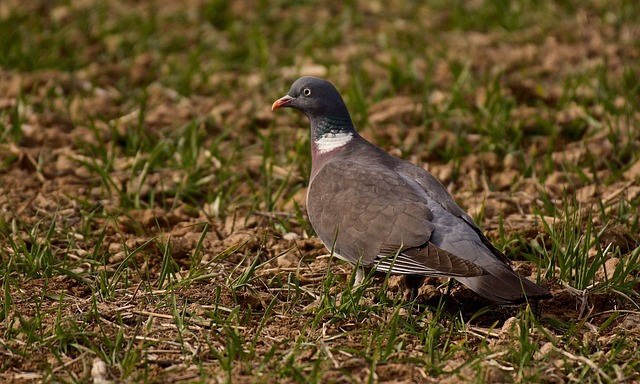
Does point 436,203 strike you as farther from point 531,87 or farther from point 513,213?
point 531,87

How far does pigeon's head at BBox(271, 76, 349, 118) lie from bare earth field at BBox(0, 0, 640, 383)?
1.72 ft

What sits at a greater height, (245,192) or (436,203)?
(436,203)

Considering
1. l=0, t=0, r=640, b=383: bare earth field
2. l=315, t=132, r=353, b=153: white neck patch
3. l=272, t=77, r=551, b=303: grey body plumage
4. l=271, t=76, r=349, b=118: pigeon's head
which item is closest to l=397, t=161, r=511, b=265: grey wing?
l=272, t=77, r=551, b=303: grey body plumage

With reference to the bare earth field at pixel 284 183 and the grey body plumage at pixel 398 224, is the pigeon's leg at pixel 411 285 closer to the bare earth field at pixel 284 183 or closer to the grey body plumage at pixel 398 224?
the bare earth field at pixel 284 183

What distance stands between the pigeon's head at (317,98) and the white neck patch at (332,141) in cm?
12

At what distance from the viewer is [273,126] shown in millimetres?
6016

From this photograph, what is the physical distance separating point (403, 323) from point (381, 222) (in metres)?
0.49

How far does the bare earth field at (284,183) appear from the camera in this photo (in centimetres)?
355

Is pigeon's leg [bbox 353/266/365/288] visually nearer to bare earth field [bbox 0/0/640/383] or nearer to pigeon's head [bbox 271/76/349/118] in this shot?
bare earth field [bbox 0/0/640/383]

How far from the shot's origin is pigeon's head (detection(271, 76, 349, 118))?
4.90 m

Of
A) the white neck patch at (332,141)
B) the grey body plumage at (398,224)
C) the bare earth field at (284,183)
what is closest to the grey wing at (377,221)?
the grey body plumage at (398,224)

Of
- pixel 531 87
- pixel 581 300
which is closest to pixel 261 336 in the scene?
pixel 581 300

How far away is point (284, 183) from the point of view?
5.14 m

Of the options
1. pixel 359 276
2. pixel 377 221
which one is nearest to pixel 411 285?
pixel 359 276
